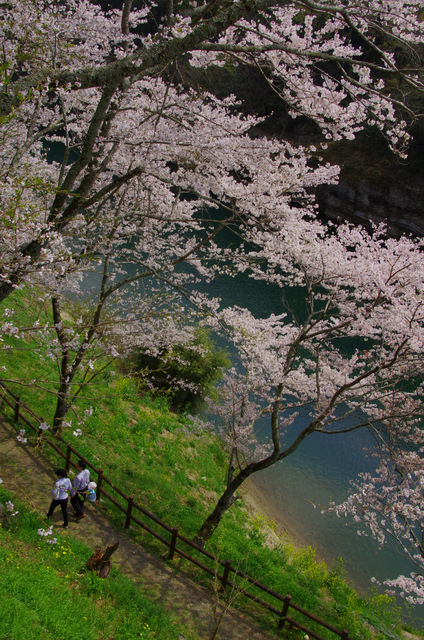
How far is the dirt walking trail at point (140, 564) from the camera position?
6.38 m

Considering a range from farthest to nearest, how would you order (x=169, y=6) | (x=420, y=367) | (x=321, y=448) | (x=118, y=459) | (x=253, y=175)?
(x=321, y=448) → (x=118, y=459) → (x=253, y=175) → (x=420, y=367) → (x=169, y=6)

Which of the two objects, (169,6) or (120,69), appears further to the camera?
(169,6)

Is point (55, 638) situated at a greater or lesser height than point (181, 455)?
lesser

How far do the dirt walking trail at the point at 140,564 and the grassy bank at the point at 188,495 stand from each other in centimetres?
30

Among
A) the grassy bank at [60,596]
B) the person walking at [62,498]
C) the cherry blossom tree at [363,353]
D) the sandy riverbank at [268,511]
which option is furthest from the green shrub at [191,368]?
the grassy bank at [60,596]

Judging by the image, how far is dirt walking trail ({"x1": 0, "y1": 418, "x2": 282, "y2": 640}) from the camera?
6379 mm

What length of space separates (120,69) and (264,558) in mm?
9121

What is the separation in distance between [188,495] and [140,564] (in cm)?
313

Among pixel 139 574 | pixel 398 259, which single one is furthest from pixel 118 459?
pixel 398 259

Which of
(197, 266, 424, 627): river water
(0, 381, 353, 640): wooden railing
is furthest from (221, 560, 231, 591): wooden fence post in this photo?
(197, 266, 424, 627): river water

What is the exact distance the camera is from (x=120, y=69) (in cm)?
405

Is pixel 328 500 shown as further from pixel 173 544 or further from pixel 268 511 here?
pixel 173 544

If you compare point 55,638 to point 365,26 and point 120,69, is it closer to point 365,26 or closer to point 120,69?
point 120,69

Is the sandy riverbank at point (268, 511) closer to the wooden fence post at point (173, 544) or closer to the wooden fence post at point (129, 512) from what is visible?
the wooden fence post at point (173, 544)
